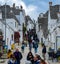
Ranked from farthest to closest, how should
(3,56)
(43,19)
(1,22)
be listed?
1. (43,19)
2. (1,22)
3. (3,56)

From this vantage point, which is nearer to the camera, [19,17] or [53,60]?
[53,60]

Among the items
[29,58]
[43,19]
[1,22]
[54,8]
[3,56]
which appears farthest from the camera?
[43,19]

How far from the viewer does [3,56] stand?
42.5m

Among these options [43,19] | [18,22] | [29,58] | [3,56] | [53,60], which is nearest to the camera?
[29,58]

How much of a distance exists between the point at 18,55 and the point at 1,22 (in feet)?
129

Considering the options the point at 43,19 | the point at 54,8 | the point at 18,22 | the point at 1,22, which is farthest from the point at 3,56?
the point at 43,19

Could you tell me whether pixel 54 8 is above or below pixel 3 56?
above

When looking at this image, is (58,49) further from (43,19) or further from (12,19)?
(43,19)

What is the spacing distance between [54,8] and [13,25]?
9.34m

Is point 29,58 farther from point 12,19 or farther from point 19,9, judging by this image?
point 19,9

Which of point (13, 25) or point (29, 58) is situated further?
point (13, 25)

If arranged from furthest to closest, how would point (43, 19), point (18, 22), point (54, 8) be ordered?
point (43, 19) < point (18, 22) < point (54, 8)

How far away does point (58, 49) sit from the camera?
1511 inches

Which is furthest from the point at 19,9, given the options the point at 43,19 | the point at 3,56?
the point at 3,56
